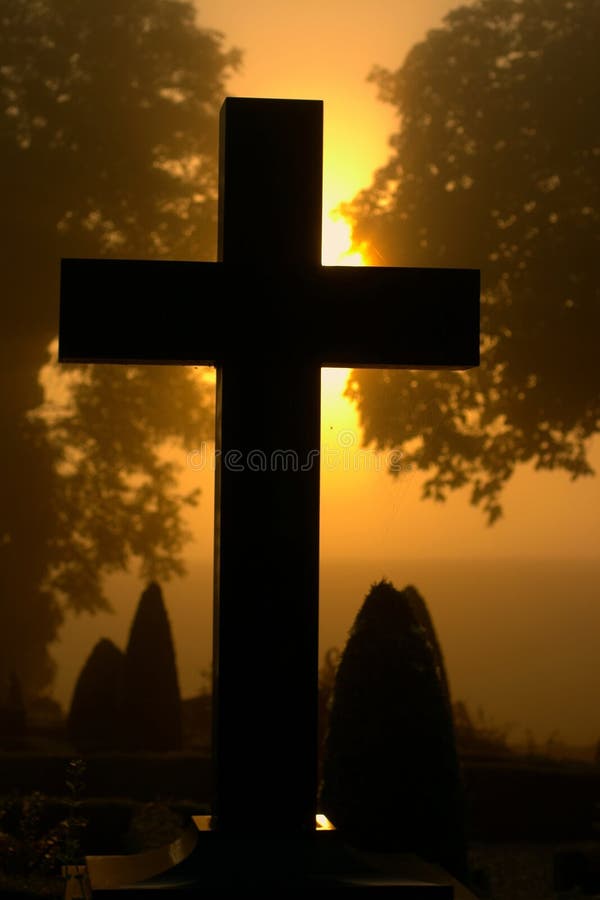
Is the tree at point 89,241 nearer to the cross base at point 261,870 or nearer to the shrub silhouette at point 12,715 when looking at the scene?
the shrub silhouette at point 12,715

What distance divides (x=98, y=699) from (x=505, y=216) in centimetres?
801

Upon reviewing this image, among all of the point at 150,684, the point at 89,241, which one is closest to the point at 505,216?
the point at 89,241

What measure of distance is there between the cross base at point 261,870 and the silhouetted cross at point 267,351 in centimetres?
11

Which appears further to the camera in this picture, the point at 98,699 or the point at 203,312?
the point at 98,699

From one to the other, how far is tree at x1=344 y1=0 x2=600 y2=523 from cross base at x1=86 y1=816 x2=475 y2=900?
456 inches

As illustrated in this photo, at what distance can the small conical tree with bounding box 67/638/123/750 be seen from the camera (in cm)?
1509

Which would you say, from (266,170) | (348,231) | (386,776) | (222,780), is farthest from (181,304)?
(348,231)

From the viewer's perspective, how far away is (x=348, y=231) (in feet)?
52.9

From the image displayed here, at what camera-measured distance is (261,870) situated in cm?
438

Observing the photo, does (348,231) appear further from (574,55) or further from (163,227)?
(574,55)

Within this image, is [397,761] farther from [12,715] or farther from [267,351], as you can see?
[12,715]

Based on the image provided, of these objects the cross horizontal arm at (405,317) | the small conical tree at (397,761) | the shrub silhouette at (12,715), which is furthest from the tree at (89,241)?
the cross horizontal arm at (405,317)

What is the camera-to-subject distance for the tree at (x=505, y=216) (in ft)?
53.2

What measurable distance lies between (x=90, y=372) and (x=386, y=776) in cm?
917
